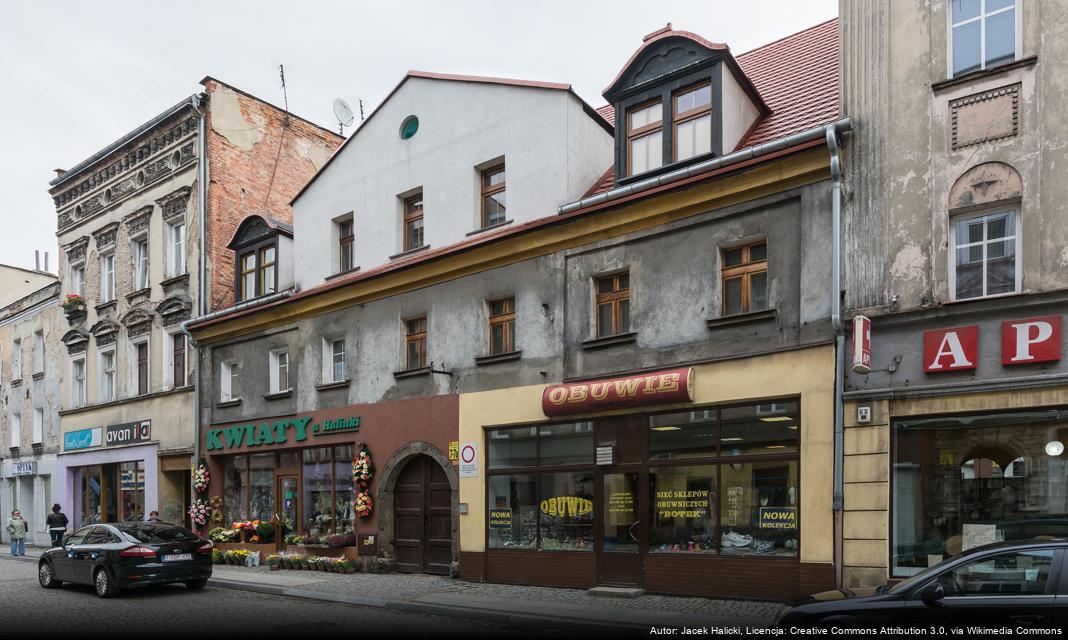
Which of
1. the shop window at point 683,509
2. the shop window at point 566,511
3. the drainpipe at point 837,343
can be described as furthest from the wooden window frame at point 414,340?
the drainpipe at point 837,343

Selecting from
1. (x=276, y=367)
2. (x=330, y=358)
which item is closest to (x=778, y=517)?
(x=330, y=358)

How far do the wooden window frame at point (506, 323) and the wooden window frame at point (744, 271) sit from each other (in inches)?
179

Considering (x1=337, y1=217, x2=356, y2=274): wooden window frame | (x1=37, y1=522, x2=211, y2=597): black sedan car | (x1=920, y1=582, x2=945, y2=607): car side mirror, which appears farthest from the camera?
(x1=337, y1=217, x2=356, y2=274): wooden window frame

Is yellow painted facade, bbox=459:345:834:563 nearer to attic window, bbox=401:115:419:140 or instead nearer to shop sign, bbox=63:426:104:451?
attic window, bbox=401:115:419:140

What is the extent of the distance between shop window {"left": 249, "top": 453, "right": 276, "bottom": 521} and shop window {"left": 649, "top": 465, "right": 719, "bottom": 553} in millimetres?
11687

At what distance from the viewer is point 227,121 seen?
26.3m

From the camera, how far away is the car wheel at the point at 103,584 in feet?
51.5

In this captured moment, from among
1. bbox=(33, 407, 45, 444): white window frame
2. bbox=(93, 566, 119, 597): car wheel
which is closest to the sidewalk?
bbox=(93, 566, 119, 597): car wheel

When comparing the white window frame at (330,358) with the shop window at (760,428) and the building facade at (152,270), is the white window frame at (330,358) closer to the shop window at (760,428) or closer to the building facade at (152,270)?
the building facade at (152,270)

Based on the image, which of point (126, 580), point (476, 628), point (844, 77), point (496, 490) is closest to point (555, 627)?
point (476, 628)

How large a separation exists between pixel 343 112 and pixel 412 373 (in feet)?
44.5

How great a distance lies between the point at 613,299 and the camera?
15617mm

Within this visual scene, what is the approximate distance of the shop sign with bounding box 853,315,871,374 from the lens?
1172 centimetres

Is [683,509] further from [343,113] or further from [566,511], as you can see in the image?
[343,113]
